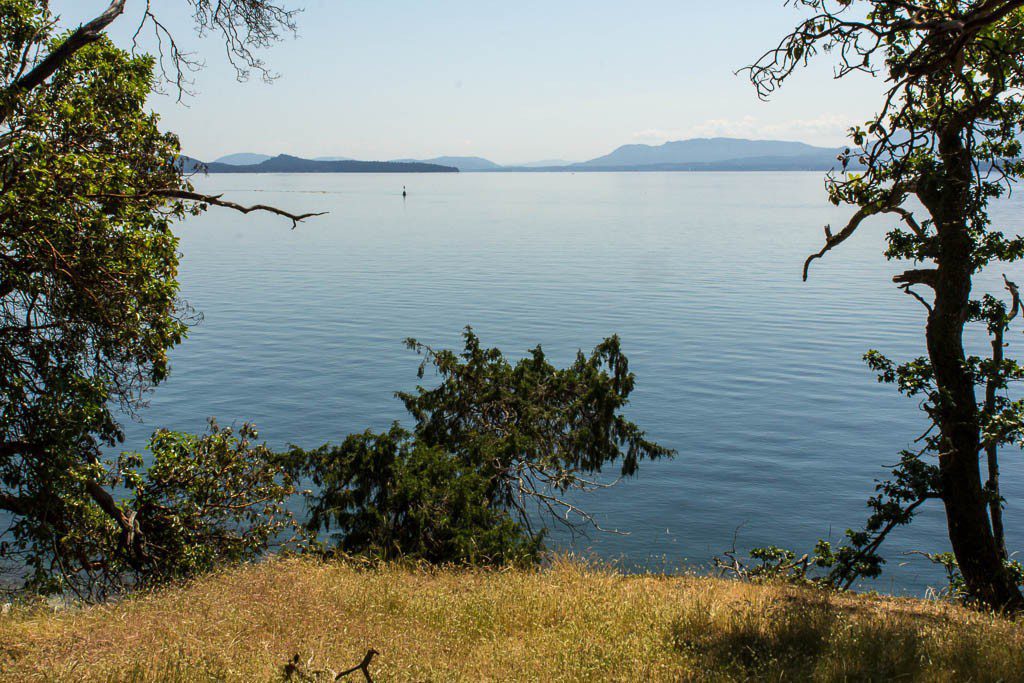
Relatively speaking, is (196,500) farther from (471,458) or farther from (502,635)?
(502,635)

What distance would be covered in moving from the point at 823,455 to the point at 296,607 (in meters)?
22.2

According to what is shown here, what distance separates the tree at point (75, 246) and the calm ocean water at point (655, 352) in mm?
11175

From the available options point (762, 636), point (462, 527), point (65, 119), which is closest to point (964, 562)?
point (762, 636)

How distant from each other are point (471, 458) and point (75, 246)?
9777 mm

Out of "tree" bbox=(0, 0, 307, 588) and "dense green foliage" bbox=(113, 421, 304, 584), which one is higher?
"tree" bbox=(0, 0, 307, 588)

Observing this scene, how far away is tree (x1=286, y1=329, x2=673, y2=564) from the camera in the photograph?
1491cm

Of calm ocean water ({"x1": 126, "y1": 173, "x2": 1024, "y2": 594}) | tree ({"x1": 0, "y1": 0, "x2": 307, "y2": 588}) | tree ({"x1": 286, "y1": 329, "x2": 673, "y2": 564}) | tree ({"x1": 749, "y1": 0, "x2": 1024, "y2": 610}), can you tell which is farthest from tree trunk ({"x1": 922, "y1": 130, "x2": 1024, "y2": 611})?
tree ({"x1": 0, "y1": 0, "x2": 307, "y2": 588})

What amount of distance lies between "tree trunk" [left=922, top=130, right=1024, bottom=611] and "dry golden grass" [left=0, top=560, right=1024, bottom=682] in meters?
1.72

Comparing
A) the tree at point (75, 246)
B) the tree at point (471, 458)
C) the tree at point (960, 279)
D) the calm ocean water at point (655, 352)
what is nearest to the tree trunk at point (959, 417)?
the tree at point (960, 279)

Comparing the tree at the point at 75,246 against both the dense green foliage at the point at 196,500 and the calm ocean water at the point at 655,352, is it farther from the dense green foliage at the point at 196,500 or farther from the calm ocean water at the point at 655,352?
the calm ocean water at the point at 655,352

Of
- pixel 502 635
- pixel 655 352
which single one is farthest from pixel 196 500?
pixel 655 352

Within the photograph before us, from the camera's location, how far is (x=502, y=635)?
27.6 ft

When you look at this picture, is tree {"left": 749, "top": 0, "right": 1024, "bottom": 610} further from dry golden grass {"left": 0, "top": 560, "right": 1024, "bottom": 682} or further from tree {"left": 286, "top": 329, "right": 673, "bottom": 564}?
tree {"left": 286, "top": 329, "right": 673, "bottom": 564}

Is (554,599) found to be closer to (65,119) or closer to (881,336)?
(65,119)
